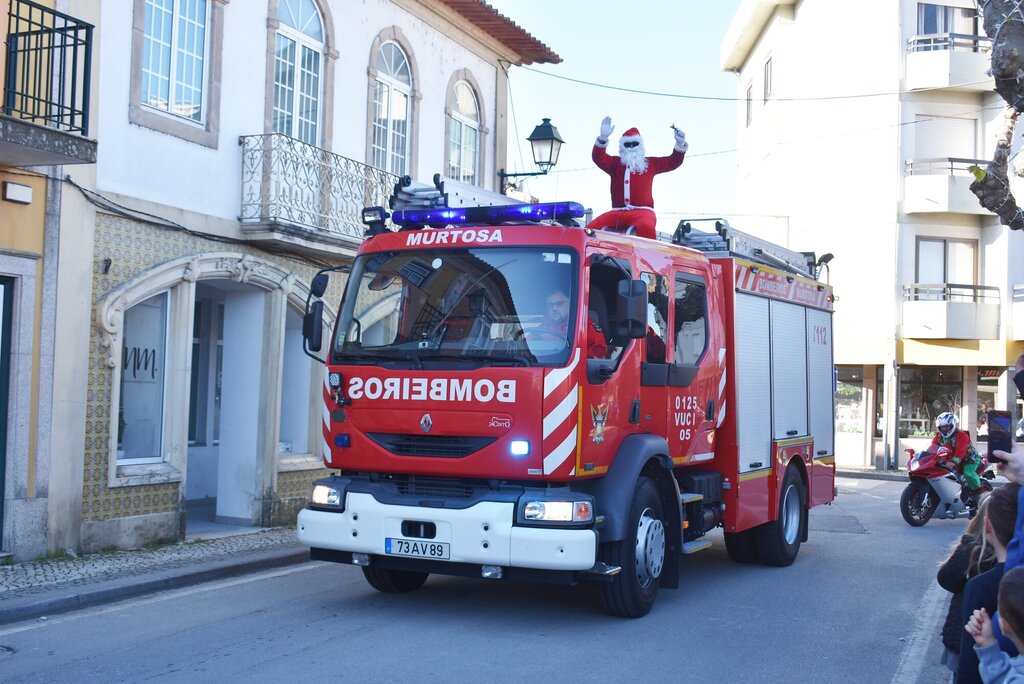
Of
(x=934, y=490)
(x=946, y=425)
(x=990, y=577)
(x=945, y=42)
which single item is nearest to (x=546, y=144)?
(x=946, y=425)

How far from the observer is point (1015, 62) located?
8.59m

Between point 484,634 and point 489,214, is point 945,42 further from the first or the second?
point 484,634

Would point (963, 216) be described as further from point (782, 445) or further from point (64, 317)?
point (64, 317)

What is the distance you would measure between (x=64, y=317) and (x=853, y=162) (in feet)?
77.3

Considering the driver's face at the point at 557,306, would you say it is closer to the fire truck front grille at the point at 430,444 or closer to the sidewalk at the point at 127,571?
the fire truck front grille at the point at 430,444

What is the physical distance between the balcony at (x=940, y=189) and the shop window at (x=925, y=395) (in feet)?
13.3

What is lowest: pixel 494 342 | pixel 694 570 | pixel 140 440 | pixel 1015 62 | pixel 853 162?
pixel 694 570

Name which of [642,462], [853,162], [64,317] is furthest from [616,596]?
[853,162]

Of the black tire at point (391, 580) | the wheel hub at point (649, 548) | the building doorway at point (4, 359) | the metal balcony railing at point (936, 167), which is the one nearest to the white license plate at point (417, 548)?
the black tire at point (391, 580)

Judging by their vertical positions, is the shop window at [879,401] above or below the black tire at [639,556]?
above

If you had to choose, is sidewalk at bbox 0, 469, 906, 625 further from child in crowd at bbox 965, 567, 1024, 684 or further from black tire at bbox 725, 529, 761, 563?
child in crowd at bbox 965, 567, 1024, 684

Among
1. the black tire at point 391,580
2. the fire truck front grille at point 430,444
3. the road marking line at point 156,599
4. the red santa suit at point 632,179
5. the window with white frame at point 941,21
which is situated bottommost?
the road marking line at point 156,599

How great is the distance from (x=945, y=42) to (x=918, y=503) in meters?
17.3

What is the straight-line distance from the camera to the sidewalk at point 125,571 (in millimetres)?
8586
